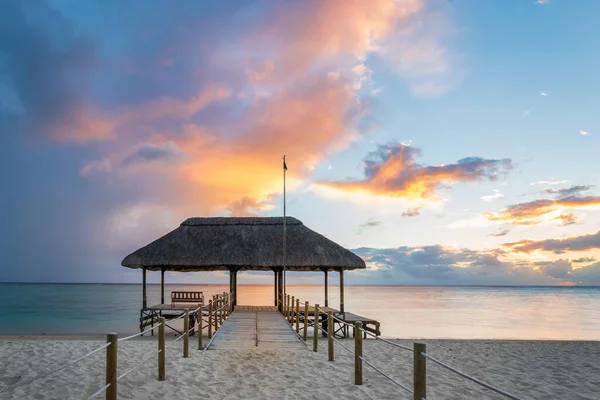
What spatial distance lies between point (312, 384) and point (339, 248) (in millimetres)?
12101

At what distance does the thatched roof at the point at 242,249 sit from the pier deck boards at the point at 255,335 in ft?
13.4

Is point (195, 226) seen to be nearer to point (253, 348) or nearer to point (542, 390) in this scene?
point (253, 348)

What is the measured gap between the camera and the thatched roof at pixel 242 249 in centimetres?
1805

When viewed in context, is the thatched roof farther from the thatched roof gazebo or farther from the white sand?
the white sand

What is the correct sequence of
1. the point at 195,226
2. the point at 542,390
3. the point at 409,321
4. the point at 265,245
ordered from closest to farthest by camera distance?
the point at 542,390, the point at 265,245, the point at 195,226, the point at 409,321

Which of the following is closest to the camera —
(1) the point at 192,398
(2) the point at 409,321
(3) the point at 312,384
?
(1) the point at 192,398

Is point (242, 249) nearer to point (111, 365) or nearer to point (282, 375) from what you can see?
point (282, 375)

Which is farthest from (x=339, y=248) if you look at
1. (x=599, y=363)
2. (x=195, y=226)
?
(x=599, y=363)

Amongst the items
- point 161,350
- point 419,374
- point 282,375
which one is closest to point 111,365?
point 161,350

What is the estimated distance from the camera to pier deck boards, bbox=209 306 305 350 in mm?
9469

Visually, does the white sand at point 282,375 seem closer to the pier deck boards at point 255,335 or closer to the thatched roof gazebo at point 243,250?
the pier deck boards at point 255,335

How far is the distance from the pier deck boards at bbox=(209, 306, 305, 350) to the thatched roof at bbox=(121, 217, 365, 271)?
4098mm

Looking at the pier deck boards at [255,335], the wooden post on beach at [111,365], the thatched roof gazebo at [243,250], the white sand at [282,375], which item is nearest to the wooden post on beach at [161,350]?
the white sand at [282,375]

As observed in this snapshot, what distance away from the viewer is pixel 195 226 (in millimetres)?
20047
